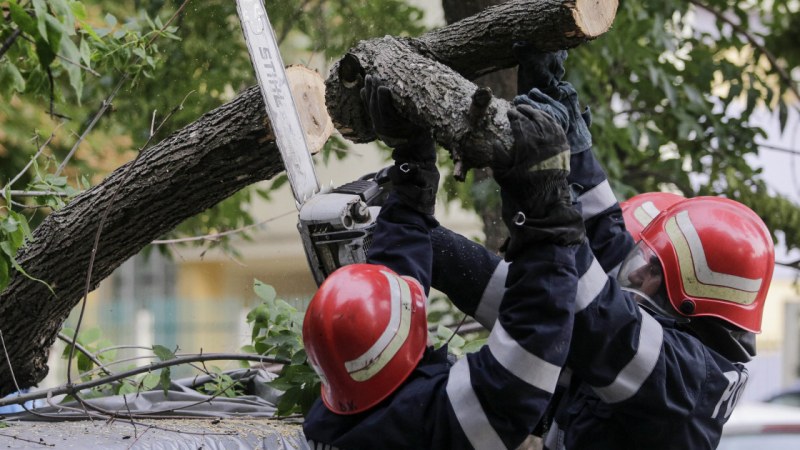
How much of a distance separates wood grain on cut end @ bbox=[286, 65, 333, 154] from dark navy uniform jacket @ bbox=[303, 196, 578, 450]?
4.35 feet

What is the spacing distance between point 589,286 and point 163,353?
61.3 inches

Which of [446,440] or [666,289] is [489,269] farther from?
[446,440]

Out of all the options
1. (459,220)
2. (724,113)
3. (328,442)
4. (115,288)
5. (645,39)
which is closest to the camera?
(328,442)

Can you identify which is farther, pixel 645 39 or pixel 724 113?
pixel 645 39

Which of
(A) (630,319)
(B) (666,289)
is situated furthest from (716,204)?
(A) (630,319)

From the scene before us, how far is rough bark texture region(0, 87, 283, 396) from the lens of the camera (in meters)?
3.21

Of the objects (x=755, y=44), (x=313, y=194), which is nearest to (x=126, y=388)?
(x=313, y=194)

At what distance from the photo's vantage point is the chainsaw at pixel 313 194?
2.42m

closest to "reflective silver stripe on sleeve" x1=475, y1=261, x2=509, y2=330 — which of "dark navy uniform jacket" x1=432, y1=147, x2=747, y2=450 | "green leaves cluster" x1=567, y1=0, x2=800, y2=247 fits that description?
"dark navy uniform jacket" x1=432, y1=147, x2=747, y2=450

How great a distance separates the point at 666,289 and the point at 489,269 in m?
0.48

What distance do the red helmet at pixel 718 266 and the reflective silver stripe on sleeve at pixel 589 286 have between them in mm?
354

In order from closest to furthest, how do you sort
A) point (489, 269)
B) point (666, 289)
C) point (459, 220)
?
point (666, 289), point (489, 269), point (459, 220)

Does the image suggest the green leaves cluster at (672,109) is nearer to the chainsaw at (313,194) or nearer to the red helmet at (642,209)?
the red helmet at (642,209)

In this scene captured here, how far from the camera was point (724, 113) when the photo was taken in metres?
5.23
